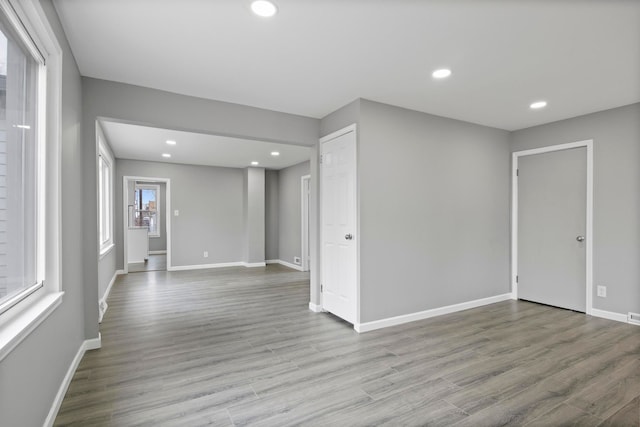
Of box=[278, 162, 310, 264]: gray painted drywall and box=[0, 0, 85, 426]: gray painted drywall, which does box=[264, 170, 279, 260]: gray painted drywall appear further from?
box=[0, 0, 85, 426]: gray painted drywall

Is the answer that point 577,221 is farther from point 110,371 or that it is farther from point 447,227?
point 110,371

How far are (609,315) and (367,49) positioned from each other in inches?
159

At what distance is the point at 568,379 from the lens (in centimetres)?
236

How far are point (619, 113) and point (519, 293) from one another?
8.31ft

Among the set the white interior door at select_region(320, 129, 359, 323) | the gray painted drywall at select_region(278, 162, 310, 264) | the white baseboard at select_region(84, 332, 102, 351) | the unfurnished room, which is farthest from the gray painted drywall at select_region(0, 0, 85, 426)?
the gray painted drywall at select_region(278, 162, 310, 264)

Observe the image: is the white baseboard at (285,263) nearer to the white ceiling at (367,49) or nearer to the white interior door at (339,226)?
the white interior door at (339,226)

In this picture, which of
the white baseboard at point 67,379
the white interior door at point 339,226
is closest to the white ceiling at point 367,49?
the white interior door at point 339,226

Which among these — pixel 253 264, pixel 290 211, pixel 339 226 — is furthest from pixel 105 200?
pixel 339 226

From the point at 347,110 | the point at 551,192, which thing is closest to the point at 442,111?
the point at 347,110

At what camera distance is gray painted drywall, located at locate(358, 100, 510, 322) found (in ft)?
11.3

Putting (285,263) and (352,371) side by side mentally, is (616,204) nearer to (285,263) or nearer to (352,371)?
(352,371)

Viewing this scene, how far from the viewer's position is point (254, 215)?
7.87m

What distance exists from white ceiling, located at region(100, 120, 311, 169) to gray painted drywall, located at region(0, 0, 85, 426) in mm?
1750

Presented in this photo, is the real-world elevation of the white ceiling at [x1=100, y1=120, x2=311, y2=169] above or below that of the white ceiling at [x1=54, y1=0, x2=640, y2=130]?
below
